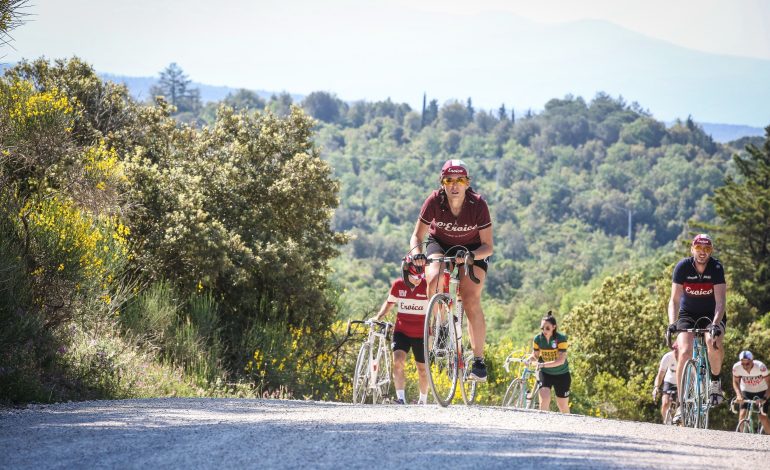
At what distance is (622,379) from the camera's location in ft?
130

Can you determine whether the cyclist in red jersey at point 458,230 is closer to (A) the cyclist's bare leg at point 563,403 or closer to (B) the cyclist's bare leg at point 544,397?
(B) the cyclist's bare leg at point 544,397

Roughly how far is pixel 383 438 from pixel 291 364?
1474cm

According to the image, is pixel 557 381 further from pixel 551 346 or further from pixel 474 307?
pixel 474 307

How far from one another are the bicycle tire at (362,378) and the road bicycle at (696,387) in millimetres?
3690

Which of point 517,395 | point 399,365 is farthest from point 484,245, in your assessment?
point 517,395

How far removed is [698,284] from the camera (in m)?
11.3

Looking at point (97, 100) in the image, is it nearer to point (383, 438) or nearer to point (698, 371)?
point (698, 371)

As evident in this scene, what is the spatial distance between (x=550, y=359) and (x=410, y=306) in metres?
3.04

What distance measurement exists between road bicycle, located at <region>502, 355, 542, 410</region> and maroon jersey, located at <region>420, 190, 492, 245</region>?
4.52 metres

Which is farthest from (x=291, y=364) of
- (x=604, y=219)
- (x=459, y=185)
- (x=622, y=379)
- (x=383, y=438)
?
(x=604, y=219)

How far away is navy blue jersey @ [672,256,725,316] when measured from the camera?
11266 millimetres

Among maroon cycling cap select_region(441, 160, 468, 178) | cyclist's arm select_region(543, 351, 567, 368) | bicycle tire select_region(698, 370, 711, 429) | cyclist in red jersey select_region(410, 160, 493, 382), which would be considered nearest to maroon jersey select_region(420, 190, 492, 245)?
cyclist in red jersey select_region(410, 160, 493, 382)

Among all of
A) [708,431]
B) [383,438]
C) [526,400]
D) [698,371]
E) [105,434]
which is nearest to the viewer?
[383,438]

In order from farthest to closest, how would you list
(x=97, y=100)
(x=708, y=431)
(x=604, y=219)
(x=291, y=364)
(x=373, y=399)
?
(x=604, y=219) → (x=97, y=100) → (x=291, y=364) → (x=373, y=399) → (x=708, y=431)
